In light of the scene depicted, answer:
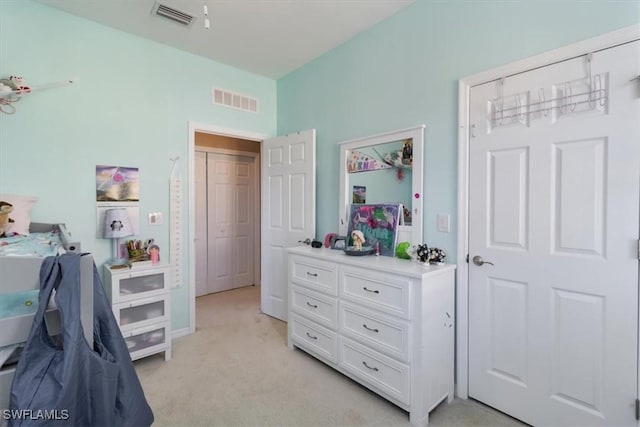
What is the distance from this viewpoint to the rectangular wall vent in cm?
328

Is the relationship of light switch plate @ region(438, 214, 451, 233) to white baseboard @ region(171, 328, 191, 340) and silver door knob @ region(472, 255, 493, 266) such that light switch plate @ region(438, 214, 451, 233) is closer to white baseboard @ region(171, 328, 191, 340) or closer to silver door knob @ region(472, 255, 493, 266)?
silver door knob @ region(472, 255, 493, 266)

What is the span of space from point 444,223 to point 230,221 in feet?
11.0

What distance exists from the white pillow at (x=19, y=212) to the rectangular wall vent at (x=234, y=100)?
1841 millimetres

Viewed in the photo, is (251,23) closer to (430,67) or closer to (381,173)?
(430,67)

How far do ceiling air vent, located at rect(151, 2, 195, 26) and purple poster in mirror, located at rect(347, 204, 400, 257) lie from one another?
209 cm

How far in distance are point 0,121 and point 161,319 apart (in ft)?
6.08

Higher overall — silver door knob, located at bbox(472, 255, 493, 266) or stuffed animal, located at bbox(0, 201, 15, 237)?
stuffed animal, located at bbox(0, 201, 15, 237)

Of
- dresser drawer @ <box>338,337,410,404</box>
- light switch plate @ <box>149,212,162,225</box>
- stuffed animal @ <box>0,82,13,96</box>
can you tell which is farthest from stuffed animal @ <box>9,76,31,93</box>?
dresser drawer @ <box>338,337,410,404</box>

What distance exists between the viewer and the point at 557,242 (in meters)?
1.69

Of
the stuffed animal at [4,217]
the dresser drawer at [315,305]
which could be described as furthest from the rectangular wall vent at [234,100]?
the dresser drawer at [315,305]

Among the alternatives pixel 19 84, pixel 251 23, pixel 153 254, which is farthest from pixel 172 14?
pixel 153 254

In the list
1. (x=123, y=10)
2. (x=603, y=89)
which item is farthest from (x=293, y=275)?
(x=123, y=10)

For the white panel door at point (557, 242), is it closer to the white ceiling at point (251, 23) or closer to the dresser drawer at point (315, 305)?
the dresser drawer at point (315, 305)

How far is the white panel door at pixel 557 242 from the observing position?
4.90 feet
